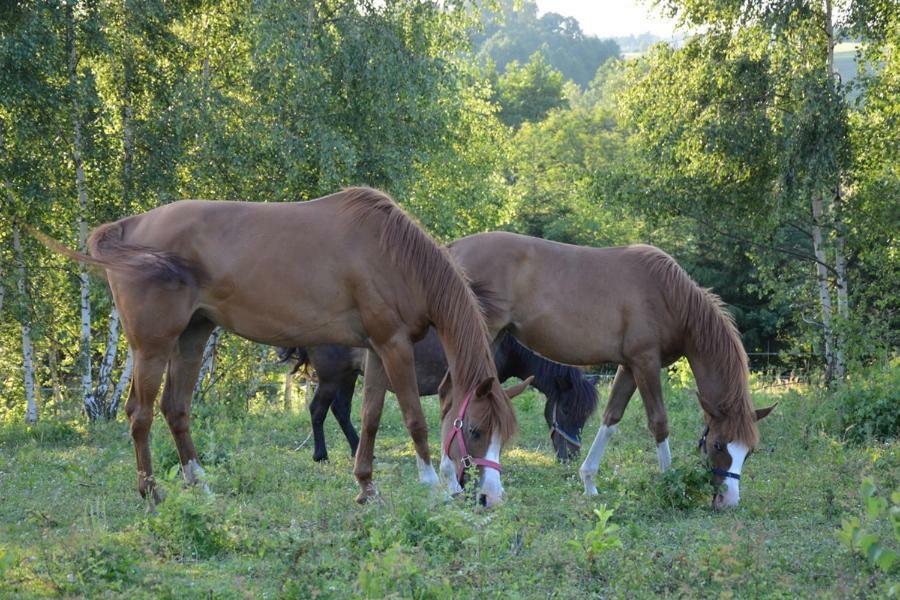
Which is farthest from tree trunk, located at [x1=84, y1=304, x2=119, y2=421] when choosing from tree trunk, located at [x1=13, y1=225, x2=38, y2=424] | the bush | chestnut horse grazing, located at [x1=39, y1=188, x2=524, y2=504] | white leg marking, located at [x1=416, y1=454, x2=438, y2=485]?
the bush

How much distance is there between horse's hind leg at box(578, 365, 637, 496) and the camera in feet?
25.5

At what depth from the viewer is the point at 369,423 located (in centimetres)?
714

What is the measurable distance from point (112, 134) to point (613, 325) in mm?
9879

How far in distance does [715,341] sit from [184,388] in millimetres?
4116

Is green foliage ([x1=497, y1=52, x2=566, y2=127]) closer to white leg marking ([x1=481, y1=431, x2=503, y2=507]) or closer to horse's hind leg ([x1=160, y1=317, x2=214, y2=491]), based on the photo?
horse's hind leg ([x1=160, y1=317, x2=214, y2=491])


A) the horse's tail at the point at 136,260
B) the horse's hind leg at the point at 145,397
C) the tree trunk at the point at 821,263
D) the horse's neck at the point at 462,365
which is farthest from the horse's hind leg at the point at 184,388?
the tree trunk at the point at 821,263

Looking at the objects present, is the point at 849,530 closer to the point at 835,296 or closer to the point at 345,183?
the point at 345,183

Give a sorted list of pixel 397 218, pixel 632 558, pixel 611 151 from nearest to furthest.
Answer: pixel 632 558 → pixel 397 218 → pixel 611 151

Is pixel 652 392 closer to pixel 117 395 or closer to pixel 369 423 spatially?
pixel 369 423

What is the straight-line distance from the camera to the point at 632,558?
16.5 feet

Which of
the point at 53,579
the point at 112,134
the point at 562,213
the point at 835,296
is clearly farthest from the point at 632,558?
the point at 562,213

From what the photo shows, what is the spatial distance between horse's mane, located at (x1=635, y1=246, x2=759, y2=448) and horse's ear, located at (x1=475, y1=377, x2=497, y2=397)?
1.87 metres

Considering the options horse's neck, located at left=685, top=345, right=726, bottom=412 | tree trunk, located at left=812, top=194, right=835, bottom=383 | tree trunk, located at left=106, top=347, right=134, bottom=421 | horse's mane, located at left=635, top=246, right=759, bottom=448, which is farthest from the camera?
tree trunk, located at left=812, top=194, right=835, bottom=383

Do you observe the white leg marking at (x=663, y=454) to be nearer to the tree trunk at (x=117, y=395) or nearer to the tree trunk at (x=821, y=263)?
the tree trunk at (x=117, y=395)
